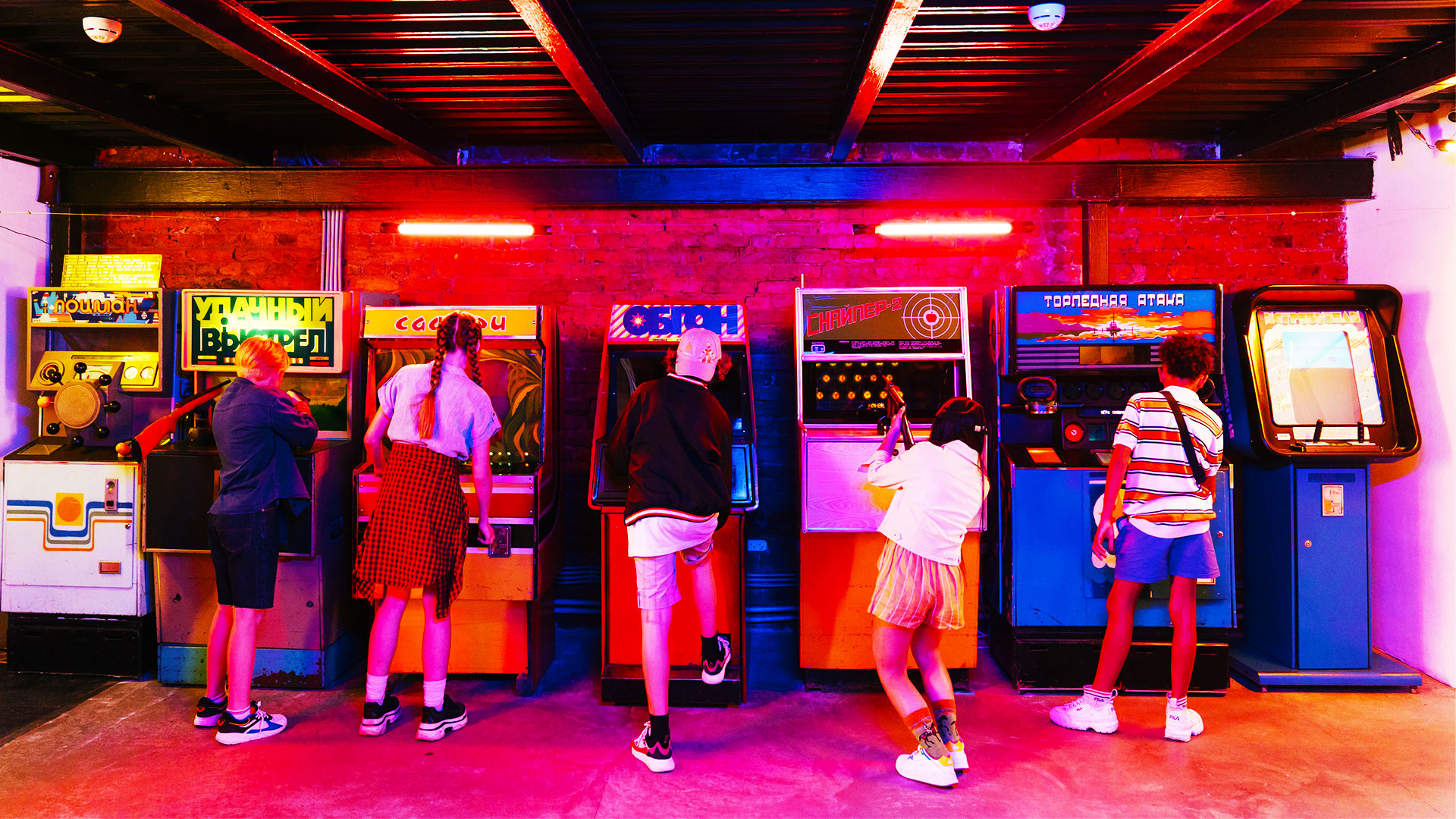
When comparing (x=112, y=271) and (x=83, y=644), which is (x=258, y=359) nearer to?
(x=83, y=644)

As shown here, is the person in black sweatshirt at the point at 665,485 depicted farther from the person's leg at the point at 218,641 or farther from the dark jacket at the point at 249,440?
the person's leg at the point at 218,641

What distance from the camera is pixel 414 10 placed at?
3152mm

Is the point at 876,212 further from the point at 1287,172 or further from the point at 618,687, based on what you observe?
the point at 618,687

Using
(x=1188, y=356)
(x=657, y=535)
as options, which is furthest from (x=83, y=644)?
(x=1188, y=356)

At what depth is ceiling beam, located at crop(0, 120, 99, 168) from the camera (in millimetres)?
4562

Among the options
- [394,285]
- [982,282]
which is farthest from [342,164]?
[982,282]

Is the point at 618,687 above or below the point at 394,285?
below

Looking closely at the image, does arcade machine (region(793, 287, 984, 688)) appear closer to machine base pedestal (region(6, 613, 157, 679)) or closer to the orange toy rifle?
the orange toy rifle

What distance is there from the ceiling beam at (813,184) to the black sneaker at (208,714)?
122 inches

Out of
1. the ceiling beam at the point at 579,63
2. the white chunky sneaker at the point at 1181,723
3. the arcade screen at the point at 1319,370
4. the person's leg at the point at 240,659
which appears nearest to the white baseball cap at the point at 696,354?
the ceiling beam at the point at 579,63

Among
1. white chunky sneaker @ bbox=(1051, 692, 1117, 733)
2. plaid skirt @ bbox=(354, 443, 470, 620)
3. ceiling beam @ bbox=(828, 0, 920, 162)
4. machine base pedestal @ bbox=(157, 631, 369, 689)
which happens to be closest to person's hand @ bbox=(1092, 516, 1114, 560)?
white chunky sneaker @ bbox=(1051, 692, 1117, 733)

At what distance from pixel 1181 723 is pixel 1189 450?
1.24 m

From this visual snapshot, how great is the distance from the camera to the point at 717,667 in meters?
3.64

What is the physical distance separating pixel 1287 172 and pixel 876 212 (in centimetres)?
262
